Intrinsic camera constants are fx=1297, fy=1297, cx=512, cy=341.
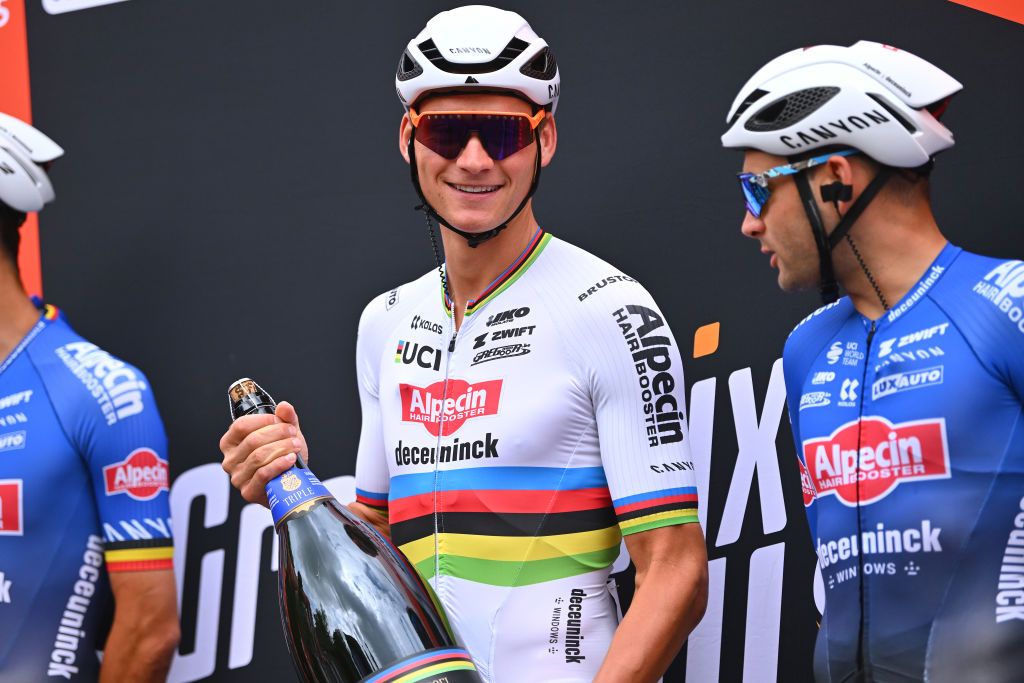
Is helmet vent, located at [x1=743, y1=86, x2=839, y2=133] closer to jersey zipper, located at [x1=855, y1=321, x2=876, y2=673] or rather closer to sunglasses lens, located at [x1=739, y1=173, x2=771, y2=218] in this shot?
sunglasses lens, located at [x1=739, y1=173, x2=771, y2=218]

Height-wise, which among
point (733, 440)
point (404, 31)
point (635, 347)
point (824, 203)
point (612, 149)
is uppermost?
point (404, 31)

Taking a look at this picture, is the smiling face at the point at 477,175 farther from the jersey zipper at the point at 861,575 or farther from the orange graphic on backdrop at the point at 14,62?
the orange graphic on backdrop at the point at 14,62

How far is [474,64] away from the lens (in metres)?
2.35

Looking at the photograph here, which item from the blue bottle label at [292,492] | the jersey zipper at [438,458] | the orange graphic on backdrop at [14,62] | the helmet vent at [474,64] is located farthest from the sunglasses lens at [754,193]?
the orange graphic on backdrop at [14,62]

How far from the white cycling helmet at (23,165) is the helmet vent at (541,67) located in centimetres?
152

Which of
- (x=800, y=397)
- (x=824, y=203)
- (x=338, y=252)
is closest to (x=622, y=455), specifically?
(x=800, y=397)

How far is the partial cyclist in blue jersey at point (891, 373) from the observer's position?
6.48ft

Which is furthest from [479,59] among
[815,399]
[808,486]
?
[808,486]

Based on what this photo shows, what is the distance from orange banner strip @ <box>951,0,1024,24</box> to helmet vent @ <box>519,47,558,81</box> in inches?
39.0

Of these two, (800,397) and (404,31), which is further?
(404,31)

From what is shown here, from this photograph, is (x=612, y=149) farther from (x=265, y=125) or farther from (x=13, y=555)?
(x=13, y=555)

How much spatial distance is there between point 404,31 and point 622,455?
64.7 inches

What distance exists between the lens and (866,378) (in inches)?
84.8

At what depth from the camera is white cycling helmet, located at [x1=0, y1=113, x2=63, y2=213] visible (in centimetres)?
323
